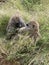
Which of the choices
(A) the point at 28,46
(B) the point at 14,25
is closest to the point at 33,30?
(A) the point at 28,46

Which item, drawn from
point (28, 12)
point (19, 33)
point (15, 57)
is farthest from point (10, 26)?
point (28, 12)

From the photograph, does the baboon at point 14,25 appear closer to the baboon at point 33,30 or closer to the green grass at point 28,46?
the green grass at point 28,46

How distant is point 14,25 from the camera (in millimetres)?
5871

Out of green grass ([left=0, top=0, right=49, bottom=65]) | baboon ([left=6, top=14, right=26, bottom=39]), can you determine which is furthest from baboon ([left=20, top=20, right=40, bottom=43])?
baboon ([left=6, top=14, right=26, bottom=39])

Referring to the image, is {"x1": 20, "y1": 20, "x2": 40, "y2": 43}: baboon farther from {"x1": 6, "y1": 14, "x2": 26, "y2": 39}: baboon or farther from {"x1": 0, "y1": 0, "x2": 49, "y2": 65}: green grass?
{"x1": 6, "y1": 14, "x2": 26, "y2": 39}: baboon

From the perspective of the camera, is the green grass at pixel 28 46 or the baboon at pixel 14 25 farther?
the baboon at pixel 14 25

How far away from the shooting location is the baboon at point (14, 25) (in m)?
5.78

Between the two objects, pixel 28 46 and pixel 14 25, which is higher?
pixel 14 25

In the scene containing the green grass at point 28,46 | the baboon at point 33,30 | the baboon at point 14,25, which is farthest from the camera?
the baboon at point 14,25

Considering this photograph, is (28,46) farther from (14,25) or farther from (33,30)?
(14,25)

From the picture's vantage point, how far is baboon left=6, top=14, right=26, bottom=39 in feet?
19.0

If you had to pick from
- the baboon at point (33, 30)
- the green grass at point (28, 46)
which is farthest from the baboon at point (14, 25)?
the baboon at point (33, 30)

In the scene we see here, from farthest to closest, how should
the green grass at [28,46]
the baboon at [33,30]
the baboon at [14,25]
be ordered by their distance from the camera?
the baboon at [14,25] < the baboon at [33,30] < the green grass at [28,46]

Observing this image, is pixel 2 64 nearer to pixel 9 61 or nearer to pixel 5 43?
pixel 9 61
